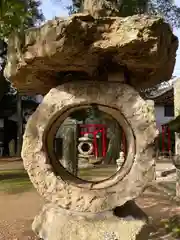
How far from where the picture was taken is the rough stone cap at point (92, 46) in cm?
304

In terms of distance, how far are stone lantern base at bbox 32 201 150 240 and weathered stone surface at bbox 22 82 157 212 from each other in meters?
0.08

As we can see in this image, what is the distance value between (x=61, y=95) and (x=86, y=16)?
833 millimetres

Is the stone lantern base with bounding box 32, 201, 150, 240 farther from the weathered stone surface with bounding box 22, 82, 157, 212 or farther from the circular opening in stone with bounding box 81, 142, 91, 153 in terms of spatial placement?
the circular opening in stone with bounding box 81, 142, 91, 153

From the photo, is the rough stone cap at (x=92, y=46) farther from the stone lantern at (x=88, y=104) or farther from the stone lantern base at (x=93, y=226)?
the stone lantern base at (x=93, y=226)

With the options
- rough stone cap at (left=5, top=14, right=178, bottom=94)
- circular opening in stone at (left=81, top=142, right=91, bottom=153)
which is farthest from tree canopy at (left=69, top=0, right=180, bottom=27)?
rough stone cap at (left=5, top=14, right=178, bottom=94)

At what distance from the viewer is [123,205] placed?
3691mm

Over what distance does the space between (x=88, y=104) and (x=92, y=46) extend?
2.11 ft

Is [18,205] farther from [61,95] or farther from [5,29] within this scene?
[61,95]

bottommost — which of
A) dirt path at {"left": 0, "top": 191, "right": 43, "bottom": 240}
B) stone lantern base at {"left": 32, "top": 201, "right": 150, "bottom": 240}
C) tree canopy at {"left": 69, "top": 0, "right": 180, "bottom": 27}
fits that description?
dirt path at {"left": 0, "top": 191, "right": 43, "bottom": 240}

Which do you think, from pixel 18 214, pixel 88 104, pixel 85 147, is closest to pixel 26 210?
pixel 18 214

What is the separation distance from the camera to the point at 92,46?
10.5 ft

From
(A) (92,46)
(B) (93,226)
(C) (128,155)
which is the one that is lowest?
(B) (93,226)

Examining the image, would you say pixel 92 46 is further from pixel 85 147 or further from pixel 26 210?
pixel 85 147

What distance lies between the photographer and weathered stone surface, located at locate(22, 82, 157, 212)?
136 inches
